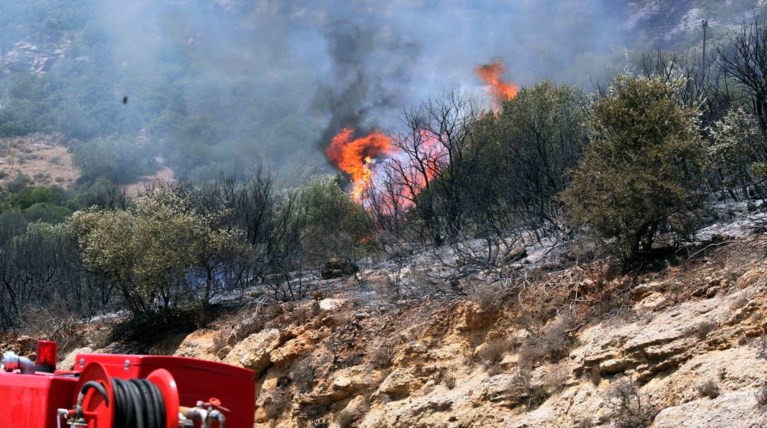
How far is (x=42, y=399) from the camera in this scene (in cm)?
989

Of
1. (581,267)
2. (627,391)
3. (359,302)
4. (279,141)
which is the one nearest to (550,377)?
(627,391)

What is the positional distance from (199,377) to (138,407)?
172cm

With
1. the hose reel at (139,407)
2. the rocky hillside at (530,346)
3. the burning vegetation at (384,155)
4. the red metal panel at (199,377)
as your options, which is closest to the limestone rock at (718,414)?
the rocky hillside at (530,346)

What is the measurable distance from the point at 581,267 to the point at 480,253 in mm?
4829

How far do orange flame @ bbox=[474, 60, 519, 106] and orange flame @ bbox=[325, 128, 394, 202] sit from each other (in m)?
8.34

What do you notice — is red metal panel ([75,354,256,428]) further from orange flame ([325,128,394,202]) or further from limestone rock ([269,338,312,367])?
orange flame ([325,128,394,202])

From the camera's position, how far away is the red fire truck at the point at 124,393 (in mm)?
8469

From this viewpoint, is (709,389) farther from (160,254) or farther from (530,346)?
(160,254)

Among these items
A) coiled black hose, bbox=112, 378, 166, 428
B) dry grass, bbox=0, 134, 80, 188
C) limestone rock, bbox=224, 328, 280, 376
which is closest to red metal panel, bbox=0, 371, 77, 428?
coiled black hose, bbox=112, 378, 166, 428

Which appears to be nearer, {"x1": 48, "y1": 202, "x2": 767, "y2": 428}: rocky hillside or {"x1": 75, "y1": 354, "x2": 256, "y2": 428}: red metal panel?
{"x1": 75, "y1": 354, "x2": 256, "y2": 428}: red metal panel

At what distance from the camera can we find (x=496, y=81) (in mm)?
68688

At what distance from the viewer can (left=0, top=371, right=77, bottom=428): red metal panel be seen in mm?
9812

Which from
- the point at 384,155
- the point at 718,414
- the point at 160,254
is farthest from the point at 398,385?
the point at 384,155

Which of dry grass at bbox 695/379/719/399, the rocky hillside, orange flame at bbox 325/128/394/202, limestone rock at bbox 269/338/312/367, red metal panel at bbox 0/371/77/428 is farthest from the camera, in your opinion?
orange flame at bbox 325/128/394/202
